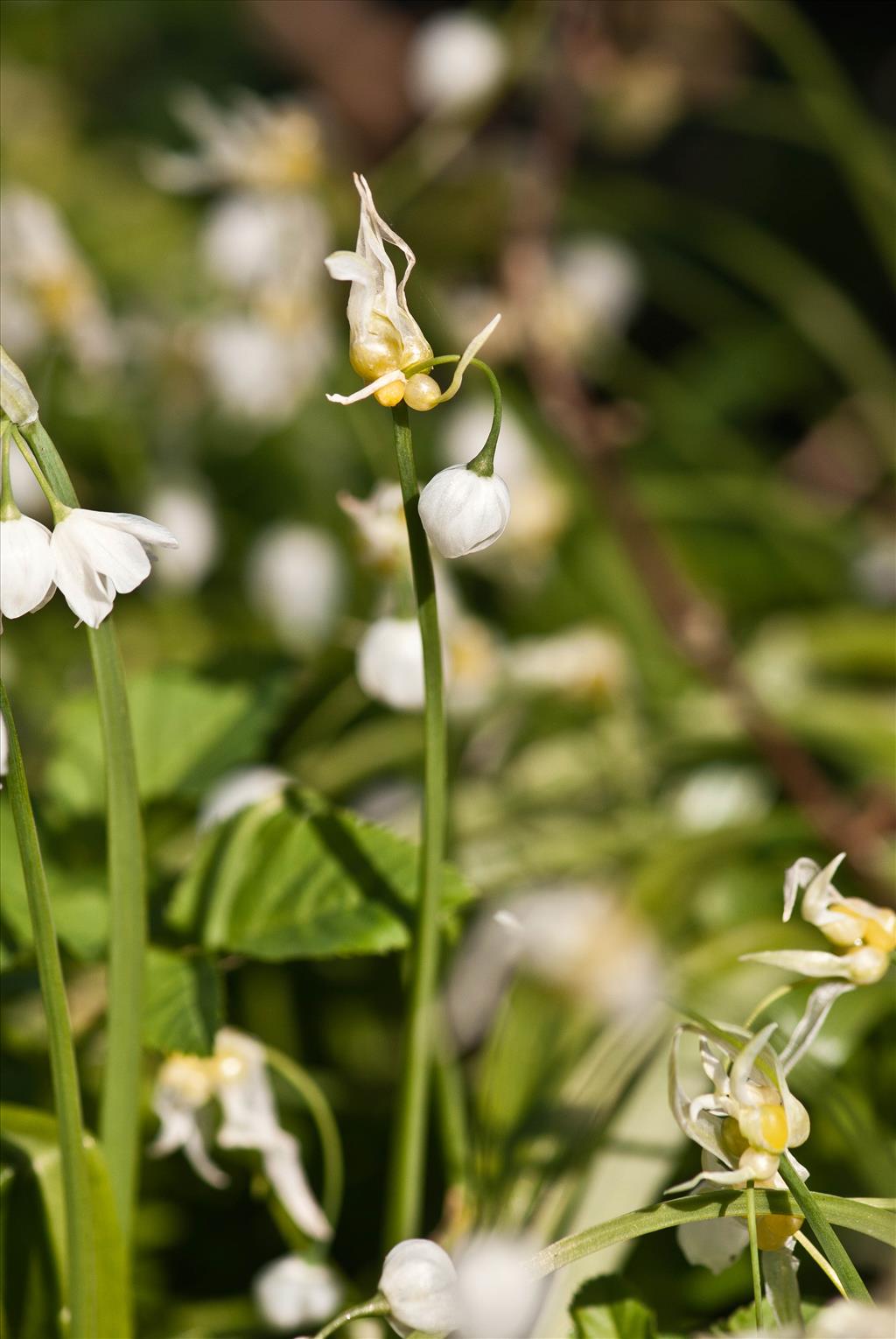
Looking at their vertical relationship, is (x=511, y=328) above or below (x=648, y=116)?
below

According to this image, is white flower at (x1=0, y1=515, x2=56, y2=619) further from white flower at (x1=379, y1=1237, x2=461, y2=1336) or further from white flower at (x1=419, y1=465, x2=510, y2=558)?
white flower at (x1=379, y1=1237, x2=461, y2=1336)

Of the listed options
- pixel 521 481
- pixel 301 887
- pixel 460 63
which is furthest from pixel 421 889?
pixel 460 63

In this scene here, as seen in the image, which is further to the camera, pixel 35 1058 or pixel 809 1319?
pixel 35 1058

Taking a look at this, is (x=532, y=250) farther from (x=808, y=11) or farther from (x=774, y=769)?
(x=808, y=11)

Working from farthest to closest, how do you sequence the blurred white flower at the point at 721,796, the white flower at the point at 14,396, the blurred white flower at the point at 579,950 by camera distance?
the blurred white flower at the point at 721,796, the blurred white flower at the point at 579,950, the white flower at the point at 14,396

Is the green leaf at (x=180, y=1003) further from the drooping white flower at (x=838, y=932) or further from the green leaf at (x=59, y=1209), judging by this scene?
the drooping white flower at (x=838, y=932)

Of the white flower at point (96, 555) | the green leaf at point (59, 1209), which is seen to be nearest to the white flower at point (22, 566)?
the white flower at point (96, 555)

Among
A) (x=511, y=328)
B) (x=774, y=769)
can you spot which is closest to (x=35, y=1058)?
(x=774, y=769)

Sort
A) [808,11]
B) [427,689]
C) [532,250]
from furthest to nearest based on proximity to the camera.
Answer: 1. [808,11]
2. [532,250]
3. [427,689]
